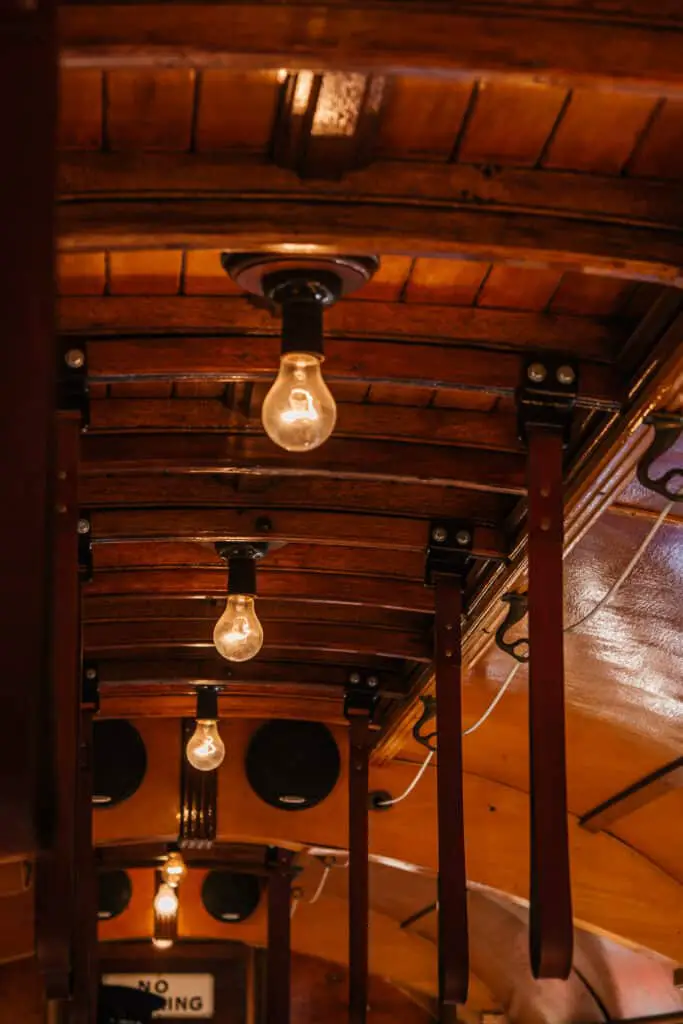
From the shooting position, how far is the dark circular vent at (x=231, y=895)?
499 inches

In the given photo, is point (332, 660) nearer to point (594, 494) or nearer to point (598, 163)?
point (594, 494)

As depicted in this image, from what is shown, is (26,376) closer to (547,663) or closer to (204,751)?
(547,663)

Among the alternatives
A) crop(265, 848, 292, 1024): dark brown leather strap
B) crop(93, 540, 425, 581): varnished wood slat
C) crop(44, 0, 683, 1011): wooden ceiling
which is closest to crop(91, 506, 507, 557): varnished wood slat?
crop(44, 0, 683, 1011): wooden ceiling

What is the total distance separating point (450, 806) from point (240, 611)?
1019 mm

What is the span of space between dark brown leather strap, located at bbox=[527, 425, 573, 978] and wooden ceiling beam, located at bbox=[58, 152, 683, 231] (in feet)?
2.80

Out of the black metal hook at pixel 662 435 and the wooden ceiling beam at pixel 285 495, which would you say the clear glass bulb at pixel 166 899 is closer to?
the wooden ceiling beam at pixel 285 495

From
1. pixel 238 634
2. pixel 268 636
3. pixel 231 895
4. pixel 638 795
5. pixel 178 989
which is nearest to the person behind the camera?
pixel 238 634

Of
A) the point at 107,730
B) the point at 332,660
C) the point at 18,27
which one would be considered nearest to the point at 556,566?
the point at 18,27

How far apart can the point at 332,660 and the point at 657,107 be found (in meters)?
4.45

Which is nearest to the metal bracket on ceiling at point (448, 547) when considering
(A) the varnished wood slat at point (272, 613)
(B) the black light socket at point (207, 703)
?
(A) the varnished wood slat at point (272, 613)

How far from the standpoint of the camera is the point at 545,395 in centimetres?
384

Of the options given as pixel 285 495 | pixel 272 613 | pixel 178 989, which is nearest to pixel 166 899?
pixel 178 989

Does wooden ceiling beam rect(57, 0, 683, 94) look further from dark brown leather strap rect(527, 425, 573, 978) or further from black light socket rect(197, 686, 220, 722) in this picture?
black light socket rect(197, 686, 220, 722)

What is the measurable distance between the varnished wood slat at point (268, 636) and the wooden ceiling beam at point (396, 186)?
3.58 meters
